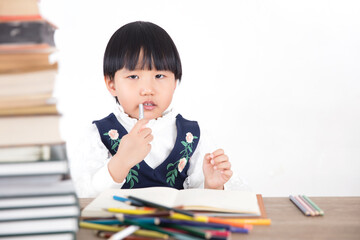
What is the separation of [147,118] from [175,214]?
64 cm

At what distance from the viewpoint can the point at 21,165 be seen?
0.50 meters

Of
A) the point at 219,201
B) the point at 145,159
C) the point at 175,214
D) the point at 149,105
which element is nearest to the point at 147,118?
the point at 149,105

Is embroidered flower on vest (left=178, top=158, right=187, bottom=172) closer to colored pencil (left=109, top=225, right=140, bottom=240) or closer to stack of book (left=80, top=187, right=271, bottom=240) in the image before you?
stack of book (left=80, top=187, right=271, bottom=240)

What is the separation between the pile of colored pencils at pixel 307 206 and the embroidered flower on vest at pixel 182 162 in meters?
0.49

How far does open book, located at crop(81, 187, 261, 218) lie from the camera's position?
0.69m

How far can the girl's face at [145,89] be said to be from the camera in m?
1.20

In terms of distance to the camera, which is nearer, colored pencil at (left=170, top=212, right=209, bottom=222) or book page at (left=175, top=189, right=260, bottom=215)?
colored pencil at (left=170, top=212, right=209, bottom=222)

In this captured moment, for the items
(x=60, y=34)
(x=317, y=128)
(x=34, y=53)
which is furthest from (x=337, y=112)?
(x=34, y=53)

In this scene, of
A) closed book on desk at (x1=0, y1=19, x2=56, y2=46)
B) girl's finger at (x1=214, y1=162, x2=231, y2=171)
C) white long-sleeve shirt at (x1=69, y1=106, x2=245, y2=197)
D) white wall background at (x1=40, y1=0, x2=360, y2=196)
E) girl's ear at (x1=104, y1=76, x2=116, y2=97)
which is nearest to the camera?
closed book on desk at (x1=0, y1=19, x2=56, y2=46)

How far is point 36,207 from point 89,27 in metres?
1.70

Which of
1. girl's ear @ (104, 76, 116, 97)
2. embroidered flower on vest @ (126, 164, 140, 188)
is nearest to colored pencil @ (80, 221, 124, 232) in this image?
embroidered flower on vest @ (126, 164, 140, 188)

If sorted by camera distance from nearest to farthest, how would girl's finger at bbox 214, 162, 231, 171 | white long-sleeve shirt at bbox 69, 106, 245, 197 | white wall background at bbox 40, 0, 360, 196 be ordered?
girl's finger at bbox 214, 162, 231, 171, white long-sleeve shirt at bbox 69, 106, 245, 197, white wall background at bbox 40, 0, 360, 196

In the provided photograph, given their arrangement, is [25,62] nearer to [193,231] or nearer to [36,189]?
[36,189]

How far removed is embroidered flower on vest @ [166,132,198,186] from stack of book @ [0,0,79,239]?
29.2 inches
